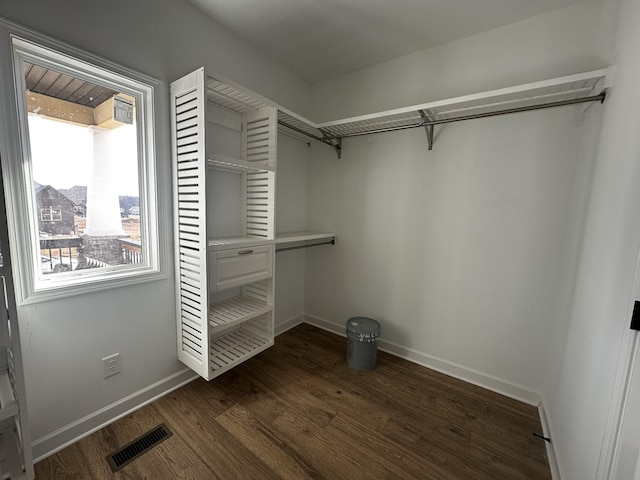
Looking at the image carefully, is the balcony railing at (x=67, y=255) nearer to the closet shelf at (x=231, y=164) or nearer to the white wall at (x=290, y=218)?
the closet shelf at (x=231, y=164)

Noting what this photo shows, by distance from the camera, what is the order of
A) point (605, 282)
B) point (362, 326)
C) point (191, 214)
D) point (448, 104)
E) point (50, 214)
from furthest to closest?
point (362, 326) → point (448, 104) → point (191, 214) → point (50, 214) → point (605, 282)

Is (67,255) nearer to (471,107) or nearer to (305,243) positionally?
(305,243)

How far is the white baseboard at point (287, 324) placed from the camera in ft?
8.73

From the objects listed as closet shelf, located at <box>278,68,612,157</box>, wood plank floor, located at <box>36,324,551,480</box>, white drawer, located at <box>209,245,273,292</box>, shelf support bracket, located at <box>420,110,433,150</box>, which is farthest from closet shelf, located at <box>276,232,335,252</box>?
shelf support bracket, located at <box>420,110,433,150</box>

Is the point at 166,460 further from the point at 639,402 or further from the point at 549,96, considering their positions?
the point at 549,96

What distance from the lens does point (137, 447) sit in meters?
1.39

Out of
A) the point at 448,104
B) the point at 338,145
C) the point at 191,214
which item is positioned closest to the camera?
the point at 191,214

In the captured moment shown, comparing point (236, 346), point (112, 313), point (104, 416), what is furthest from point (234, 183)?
point (104, 416)

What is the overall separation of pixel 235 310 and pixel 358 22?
7.33 ft

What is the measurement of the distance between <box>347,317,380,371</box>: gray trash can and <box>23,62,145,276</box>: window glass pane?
1.65 metres

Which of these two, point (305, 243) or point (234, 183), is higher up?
point (234, 183)

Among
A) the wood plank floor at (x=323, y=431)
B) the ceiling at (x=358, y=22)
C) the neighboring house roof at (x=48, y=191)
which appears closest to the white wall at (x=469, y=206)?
the ceiling at (x=358, y=22)

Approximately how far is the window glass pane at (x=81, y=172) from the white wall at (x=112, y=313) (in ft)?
0.55

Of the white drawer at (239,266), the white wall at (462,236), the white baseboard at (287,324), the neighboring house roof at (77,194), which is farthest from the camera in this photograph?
the white baseboard at (287,324)
